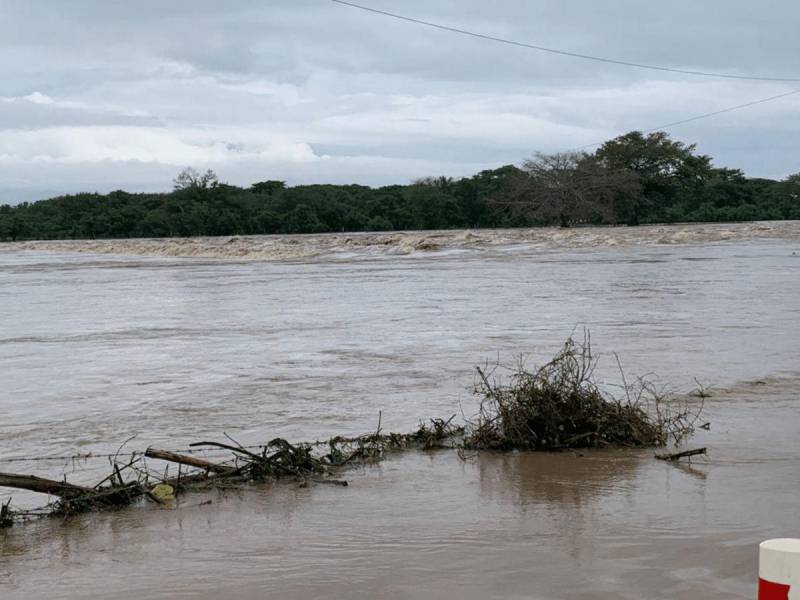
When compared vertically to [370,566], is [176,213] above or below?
above

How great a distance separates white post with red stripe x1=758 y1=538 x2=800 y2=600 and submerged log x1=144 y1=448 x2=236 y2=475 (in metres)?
4.27

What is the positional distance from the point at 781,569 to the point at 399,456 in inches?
192

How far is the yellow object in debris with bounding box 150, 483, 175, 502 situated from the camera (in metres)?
6.07

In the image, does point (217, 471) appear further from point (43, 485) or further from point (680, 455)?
point (680, 455)

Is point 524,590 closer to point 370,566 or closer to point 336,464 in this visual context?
point 370,566

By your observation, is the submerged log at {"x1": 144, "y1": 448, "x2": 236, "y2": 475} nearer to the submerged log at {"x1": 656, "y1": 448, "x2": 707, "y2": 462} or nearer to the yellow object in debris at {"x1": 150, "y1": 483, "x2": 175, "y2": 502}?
the yellow object in debris at {"x1": 150, "y1": 483, "x2": 175, "y2": 502}

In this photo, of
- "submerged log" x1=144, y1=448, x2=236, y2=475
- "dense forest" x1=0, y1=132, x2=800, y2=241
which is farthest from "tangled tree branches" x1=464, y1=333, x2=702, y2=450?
"dense forest" x1=0, y1=132, x2=800, y2=241

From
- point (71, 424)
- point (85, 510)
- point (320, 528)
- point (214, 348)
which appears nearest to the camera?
point (320, 528)

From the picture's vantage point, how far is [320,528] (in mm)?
5457

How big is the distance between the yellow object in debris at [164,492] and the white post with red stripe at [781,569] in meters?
4.34

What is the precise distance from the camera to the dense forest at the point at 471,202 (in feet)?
221

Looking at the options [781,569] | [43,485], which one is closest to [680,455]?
[43,485]

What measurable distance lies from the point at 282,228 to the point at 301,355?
3144 inches

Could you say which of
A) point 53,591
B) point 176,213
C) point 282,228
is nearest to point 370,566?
point 53,591
